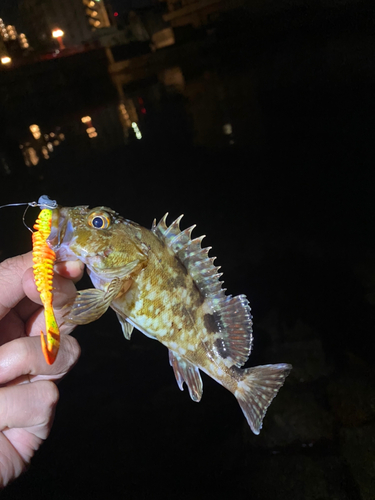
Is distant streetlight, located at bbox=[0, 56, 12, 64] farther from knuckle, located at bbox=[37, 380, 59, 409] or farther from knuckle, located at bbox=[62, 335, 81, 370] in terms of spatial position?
knuckle, located at bbox=[37, 380, 59, 409]

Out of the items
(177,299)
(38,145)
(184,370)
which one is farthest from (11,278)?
(38,145)

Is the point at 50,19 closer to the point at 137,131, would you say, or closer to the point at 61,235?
the point at 137,131

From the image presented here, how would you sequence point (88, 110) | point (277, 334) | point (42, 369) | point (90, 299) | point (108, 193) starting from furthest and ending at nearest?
point (88, 110), point (108, 193), point (277, 334), point (42, 369), point (90, 299)

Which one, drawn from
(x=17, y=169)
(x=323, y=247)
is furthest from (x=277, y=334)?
(x=17, y=169)

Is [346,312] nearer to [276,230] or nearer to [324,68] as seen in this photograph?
[276,230]

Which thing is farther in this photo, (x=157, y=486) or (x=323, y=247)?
(x=323, y=247)

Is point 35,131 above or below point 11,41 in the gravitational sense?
below
